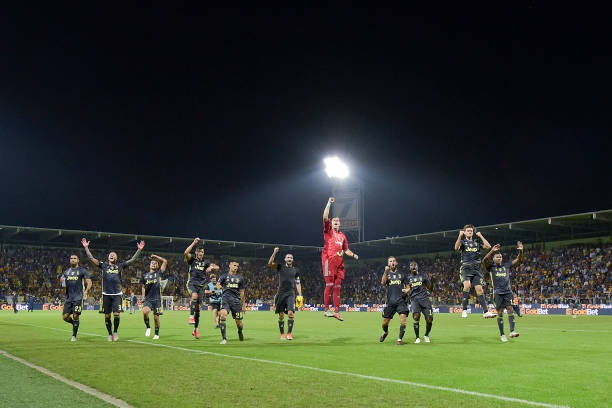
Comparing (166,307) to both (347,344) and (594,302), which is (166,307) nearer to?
(594,302)

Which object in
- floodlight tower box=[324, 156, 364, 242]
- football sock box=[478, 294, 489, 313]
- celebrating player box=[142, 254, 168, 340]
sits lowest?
football sock box=[478, 294, 489, 313]

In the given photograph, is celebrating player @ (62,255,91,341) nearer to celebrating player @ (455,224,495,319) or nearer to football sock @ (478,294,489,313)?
celebrating player @ (455,224,495,319)

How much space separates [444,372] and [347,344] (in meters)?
6.21

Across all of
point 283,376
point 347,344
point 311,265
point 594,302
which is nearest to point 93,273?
point 311,265

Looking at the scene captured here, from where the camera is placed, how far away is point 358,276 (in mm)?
73375

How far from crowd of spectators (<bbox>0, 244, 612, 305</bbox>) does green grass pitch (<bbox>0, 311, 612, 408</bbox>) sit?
35887 millimetres

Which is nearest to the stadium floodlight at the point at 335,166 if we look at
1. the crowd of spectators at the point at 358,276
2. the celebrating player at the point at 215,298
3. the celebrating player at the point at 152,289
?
the crowd of spectators at the point at 358,276

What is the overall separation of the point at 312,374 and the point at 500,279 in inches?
384

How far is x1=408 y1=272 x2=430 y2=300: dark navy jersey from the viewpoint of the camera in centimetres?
1700

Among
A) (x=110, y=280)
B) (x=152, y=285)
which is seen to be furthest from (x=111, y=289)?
(x=152, y=285)

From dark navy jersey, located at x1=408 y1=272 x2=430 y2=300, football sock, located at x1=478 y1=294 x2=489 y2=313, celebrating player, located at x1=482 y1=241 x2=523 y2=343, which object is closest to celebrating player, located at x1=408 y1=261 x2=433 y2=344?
dark navy jersey, located at x1=408 y1=272 x2=430 y2=300

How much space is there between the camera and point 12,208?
72000 mm

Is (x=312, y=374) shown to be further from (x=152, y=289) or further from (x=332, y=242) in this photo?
(x=152, y=289)

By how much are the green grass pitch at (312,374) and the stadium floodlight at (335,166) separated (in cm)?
4039
